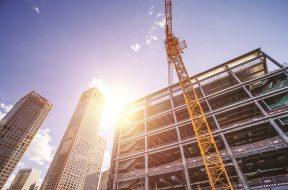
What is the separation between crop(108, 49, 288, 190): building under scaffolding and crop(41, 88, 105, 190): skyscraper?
126797 mm

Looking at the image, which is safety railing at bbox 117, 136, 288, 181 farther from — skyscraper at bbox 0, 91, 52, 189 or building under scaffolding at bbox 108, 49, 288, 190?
skyscraper at bbox 0, 91, 52, 189

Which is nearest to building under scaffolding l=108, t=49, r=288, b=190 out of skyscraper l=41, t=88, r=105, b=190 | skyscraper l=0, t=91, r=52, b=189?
skyscraper l=41, t=88, r=105, b=190

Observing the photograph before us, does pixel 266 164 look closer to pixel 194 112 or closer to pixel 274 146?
pixel 274 146

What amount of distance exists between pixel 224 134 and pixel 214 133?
1.84 m

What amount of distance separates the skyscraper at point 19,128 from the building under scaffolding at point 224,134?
156310mm

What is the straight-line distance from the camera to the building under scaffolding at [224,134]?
1014 inches

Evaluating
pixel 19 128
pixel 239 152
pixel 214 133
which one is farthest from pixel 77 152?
pixel 239 152

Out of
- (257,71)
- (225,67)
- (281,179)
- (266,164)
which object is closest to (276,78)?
(257,71)

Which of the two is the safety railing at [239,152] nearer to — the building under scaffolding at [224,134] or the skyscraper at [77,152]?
the building under scaffolding at [224,134]

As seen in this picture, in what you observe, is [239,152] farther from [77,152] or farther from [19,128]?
[19,128]

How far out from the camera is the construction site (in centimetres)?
2578

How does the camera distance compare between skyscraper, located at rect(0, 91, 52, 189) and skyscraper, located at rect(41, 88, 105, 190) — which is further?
skyscraper, located at rect(0, 91, 52, 189)

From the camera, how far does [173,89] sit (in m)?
45.7

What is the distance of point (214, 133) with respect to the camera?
29469 mm
